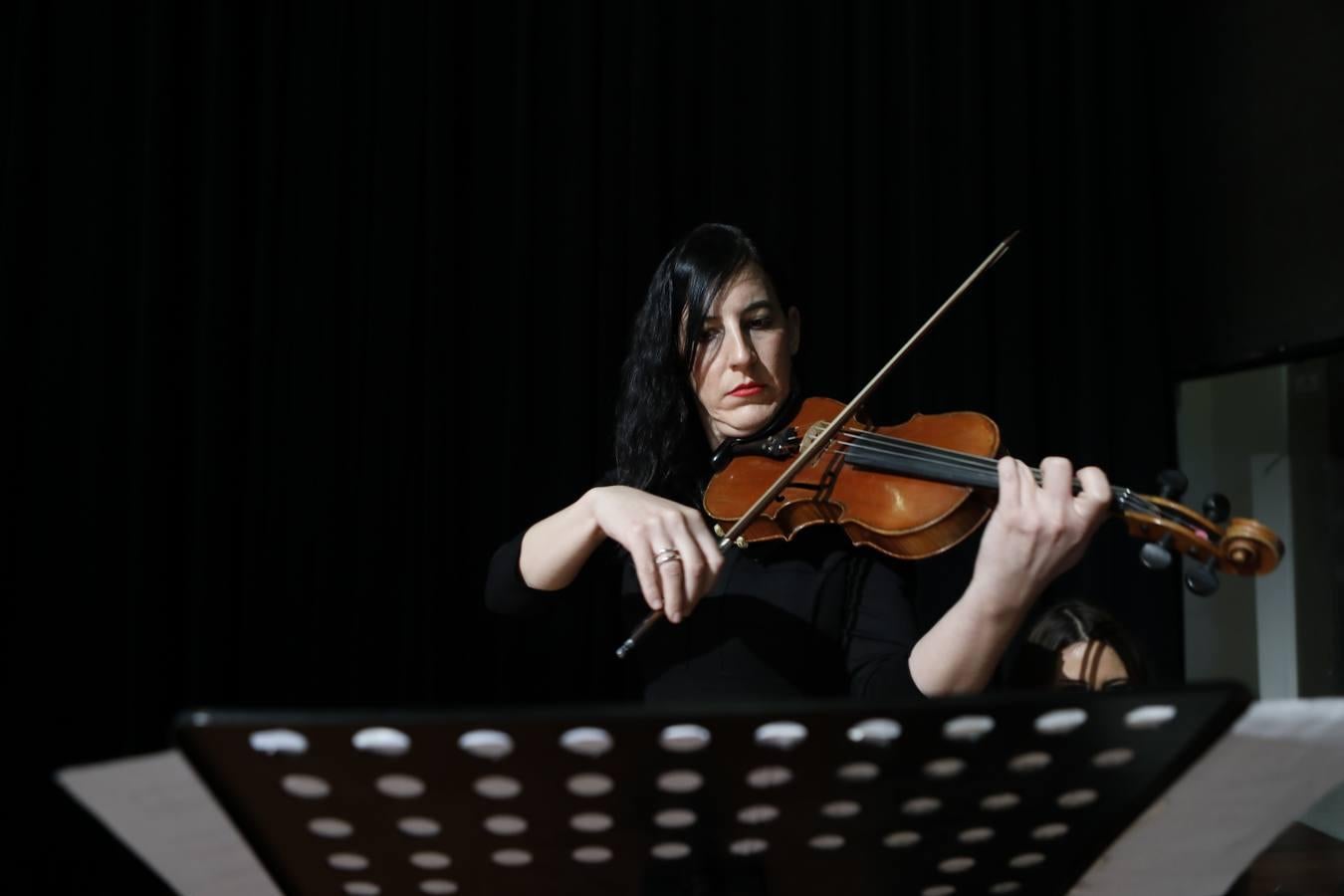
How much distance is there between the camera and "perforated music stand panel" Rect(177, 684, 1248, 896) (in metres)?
0.50

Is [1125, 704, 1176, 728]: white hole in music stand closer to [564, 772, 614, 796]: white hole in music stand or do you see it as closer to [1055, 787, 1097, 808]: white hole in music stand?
[1055, 787, 1097, 808]: white hole in music stand

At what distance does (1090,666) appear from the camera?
1.66 m

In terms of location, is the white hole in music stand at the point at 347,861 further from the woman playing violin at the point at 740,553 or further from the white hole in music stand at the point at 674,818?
the woman playing violin at the point at 740,553

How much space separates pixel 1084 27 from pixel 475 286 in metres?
1.45

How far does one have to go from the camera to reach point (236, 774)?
0.52 m

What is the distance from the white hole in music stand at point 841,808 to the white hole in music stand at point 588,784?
0.12 metres

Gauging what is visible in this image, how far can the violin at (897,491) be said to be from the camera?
3.07 ft

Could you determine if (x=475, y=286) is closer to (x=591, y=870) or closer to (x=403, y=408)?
(x=403, y=408)

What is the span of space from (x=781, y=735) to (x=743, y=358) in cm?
71

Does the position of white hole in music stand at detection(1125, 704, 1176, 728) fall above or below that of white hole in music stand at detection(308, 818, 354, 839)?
above

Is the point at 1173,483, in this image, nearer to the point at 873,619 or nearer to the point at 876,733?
the point at 873,619

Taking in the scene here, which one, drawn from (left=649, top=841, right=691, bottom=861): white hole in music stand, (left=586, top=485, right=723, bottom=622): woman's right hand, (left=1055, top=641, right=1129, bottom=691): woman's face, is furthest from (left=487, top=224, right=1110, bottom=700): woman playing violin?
(left=1055, top=641, right=1129, bottom=691): woman's face

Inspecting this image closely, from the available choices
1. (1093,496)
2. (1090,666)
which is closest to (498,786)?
(1093,496)

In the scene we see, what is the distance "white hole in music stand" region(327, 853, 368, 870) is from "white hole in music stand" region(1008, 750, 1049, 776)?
355 mm
